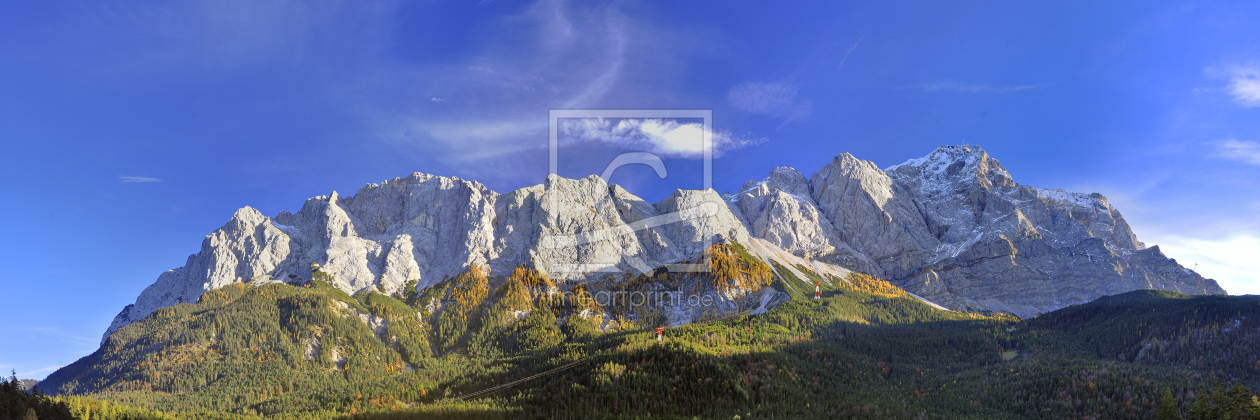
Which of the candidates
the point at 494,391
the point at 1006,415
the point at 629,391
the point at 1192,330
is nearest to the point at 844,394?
the point at 1006,415

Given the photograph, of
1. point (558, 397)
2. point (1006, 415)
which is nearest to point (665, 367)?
point (558, 397)

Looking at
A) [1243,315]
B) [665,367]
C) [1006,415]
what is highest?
[1243,315]

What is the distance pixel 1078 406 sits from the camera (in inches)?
6275

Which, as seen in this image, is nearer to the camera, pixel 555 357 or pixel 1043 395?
pixel 1043 395

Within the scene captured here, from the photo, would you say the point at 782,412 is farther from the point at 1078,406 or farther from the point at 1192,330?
the point at 1192,330

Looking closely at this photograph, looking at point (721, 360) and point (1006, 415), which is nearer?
point (1006, 415)

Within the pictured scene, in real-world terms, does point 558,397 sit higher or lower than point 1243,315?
lower

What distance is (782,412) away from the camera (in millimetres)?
156125

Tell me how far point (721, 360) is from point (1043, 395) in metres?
85.9

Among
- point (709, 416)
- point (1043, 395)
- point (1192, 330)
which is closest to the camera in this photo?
point (709, 416)

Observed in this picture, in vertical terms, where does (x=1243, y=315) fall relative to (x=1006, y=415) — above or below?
above

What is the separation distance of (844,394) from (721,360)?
35127 millimetres

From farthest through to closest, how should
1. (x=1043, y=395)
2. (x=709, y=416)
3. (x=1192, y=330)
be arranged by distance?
(x=1192, y=330), (x=1043, y=395), (x=709, y=416)

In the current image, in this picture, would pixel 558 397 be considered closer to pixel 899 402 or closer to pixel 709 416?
pixel 709 416
